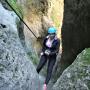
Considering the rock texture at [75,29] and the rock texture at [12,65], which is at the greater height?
the rock texture at [12,65]

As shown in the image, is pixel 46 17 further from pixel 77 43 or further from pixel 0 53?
pixel 0 53

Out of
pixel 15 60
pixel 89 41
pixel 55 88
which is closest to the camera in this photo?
pixel 55 88

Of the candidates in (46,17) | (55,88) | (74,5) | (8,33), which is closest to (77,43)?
(74,5)

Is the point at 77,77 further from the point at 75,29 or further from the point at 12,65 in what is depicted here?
the point at 75,29

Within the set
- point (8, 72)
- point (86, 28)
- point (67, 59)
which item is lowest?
point (67, 59)

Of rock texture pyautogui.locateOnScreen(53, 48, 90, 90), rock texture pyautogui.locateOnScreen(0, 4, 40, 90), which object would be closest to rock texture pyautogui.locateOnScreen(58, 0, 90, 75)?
rock texture pyautogui.locateOnScreen(0, 4, 40, 90)

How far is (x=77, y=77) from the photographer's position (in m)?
5.93

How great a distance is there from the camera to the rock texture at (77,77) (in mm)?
5812

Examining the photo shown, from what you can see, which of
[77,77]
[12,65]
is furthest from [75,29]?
[77,77]

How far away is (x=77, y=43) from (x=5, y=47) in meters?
6.13

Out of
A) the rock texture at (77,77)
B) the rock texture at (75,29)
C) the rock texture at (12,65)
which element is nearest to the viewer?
the rock texture at (77,77)

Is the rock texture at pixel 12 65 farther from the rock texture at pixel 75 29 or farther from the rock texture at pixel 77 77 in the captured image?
the rock texture at pixel 75 29

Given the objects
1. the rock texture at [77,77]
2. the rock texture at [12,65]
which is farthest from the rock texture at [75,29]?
the rock texture at [77,77]

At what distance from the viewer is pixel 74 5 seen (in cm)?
1337
